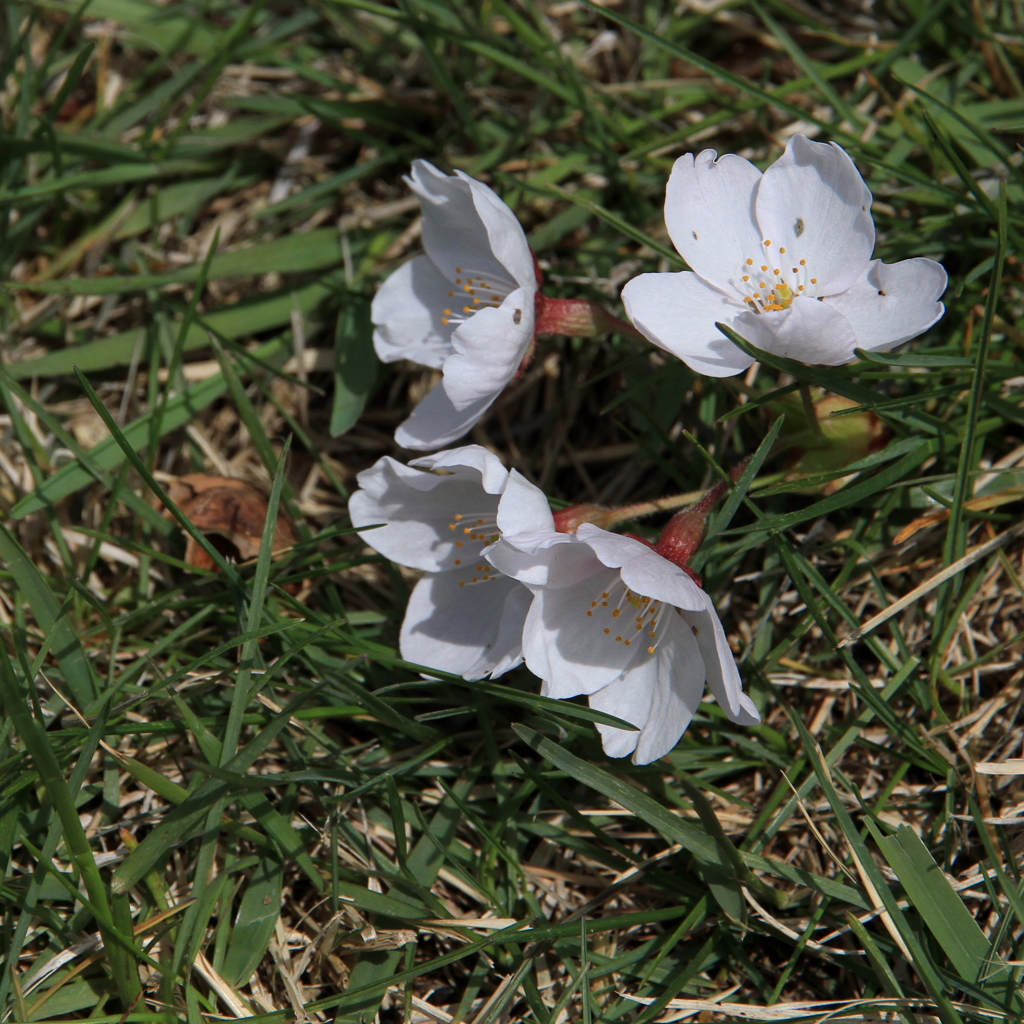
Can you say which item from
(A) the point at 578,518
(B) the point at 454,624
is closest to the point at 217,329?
(B) the point at 454,624

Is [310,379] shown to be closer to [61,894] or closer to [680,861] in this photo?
[61,894]

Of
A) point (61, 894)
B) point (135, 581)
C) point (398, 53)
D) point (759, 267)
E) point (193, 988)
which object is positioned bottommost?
point (193, 988)

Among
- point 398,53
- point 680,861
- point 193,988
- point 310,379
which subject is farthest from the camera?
point 398,53

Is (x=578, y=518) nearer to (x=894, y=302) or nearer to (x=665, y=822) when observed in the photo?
(x=665, y=822)

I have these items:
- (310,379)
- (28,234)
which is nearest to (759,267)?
(310,379)

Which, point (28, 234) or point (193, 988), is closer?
point (193, 988)

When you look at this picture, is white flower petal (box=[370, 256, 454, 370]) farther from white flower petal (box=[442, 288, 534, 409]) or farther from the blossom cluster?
white flower petal (box=[442, 288, 534, 409])

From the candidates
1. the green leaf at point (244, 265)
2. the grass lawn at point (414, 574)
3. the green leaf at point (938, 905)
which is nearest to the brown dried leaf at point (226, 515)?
the grass lawn at point (414, 574)
